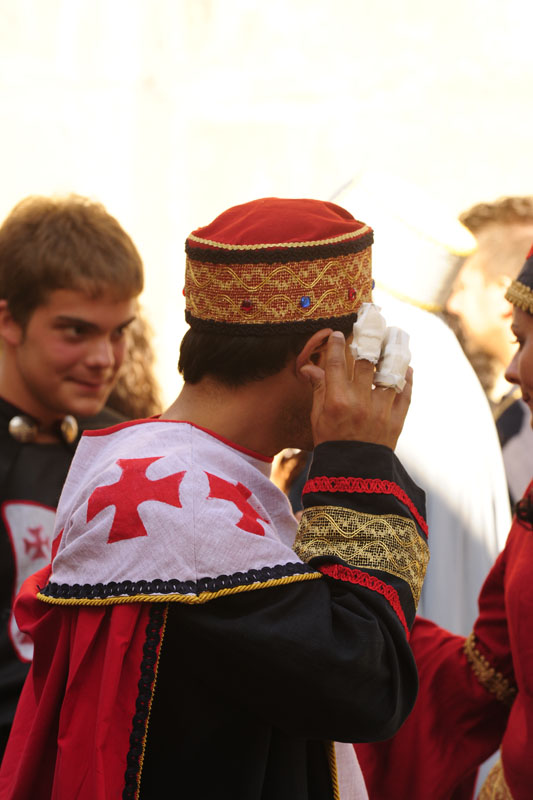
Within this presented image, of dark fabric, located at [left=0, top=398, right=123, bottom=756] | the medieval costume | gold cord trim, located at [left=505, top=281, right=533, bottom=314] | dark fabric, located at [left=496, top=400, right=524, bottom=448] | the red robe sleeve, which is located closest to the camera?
gold cord trim, located at [left=505, top=281, right=533, bottom=314]

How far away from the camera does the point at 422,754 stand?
2.21m

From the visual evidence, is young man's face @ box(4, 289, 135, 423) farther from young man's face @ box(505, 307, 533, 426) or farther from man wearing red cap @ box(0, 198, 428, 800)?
young man's face @ box(505, 307, 533, 426)

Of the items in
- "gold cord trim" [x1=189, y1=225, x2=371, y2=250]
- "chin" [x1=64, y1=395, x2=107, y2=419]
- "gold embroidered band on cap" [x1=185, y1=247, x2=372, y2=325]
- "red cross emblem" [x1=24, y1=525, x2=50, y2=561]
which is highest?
"gold cord trim" [x1=189, y1=225, x2=371, y2=250]

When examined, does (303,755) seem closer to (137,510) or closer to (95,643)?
(95,643)

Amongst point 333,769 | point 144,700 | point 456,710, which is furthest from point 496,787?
point 144,700

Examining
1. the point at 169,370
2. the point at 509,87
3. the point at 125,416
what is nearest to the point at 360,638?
the point at 125,416

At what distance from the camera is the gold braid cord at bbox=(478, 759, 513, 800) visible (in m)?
2.08

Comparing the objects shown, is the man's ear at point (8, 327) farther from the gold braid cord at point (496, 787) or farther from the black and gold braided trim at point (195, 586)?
the gold braid cord at point (496, 787)

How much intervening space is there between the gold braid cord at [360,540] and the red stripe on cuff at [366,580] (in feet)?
0.06

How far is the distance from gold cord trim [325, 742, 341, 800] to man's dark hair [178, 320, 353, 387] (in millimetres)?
639

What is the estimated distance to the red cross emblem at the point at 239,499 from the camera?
148 centimetres

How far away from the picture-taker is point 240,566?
1.43 m

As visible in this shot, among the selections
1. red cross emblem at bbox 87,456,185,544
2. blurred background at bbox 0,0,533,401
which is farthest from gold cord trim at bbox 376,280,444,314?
blurred background at bbox 0,0,533,401

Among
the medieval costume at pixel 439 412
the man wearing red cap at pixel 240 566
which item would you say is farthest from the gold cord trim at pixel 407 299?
the man wearing red cap at pixel 240 566
